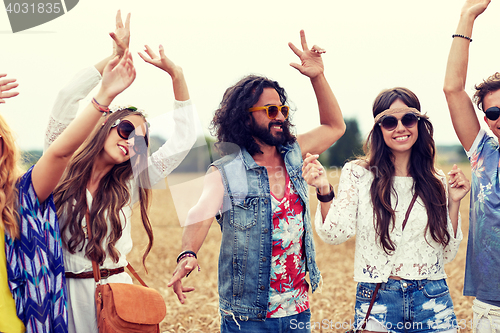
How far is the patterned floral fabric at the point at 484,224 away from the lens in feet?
9.48

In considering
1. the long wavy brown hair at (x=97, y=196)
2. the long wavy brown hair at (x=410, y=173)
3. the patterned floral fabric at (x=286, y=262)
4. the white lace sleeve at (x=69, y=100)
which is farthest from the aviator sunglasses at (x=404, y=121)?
the white lace sleeve at (x=69, y=100)

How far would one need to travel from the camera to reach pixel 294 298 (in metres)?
2.85

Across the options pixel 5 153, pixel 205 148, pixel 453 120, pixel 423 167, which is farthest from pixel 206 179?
pixel 453 120

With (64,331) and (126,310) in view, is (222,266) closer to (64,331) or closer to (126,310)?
(126,310)

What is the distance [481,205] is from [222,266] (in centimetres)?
166

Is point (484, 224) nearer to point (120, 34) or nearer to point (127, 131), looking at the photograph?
point (127, 131)

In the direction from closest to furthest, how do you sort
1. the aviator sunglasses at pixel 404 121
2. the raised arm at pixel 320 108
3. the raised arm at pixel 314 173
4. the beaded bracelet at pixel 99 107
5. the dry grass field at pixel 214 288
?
the beaded bracelet at pixel 99 107, the raised arm at pixel 314 173, the aviator sunglasses at pixel 404 121, the raised arm at pixel 320 108, the dry grass field at pixel 214 288

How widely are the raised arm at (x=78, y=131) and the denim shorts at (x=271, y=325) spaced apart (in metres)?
1.31

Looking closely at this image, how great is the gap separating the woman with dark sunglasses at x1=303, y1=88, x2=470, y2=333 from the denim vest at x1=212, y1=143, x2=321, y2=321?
0.86 feet

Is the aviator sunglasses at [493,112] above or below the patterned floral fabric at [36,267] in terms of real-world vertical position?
above

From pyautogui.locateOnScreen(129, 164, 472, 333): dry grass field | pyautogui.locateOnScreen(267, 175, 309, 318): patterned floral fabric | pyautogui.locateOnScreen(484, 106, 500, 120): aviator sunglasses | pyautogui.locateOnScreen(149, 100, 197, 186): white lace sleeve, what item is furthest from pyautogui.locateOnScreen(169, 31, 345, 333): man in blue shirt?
pyautogui.locateOnScreen(484, 106, 500, 120): aviator sunglasses

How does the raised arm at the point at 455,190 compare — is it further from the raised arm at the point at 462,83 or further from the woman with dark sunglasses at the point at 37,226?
the woman with dark sunglasses at the point at 37,226

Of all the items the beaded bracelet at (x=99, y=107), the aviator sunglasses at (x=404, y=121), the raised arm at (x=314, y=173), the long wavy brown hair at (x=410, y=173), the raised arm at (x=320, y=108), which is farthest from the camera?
the raised arm at (x=320, y=108)

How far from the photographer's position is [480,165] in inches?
121
